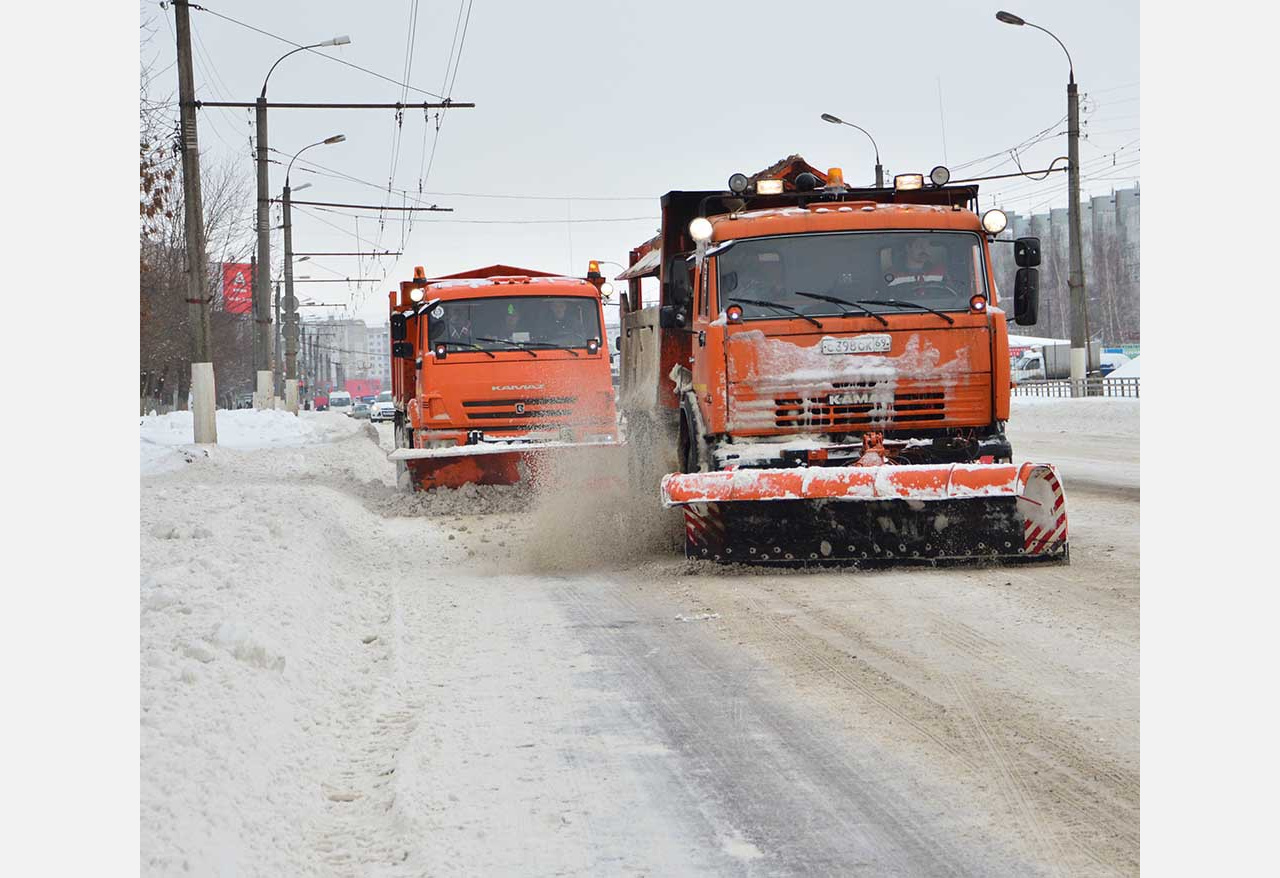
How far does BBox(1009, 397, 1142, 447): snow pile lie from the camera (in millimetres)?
29775

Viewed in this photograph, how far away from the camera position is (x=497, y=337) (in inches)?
658

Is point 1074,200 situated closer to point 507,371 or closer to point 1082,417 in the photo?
point 1082,417

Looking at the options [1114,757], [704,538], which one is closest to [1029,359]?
[704,538]

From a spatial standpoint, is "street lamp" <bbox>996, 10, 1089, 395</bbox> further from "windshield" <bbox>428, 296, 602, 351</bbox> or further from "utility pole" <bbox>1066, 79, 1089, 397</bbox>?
"windshield" <bbox>428, 296, 602, 351</bbox>

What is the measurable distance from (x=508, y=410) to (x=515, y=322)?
106 centimetres

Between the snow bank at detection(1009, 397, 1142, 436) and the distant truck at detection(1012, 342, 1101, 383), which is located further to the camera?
the distant truck at detection(1012, 342, 1101, 383)

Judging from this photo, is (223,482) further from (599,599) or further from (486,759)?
(486,759)

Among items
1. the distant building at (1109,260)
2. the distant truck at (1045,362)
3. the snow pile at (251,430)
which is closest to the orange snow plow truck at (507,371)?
the snow pile at (251,430)

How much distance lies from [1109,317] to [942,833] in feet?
252

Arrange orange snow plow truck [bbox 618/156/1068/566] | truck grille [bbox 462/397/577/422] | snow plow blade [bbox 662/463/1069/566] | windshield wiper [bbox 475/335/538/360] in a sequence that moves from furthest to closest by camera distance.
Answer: windshield wiper [bbox 475/335/538/360]
truck grille [bbox 462/397/577/422]
orange snow plow truck [bbox 618/156/1068/566]
snow plow blade [bbox 662/463/1069/566]

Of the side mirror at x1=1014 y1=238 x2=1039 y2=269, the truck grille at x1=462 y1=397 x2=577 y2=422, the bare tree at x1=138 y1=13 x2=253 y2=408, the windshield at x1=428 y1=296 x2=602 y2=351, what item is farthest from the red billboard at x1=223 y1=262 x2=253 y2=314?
the side mirror at x1=1014 y1=238 x2=1039 y2=269

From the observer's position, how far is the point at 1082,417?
32625 mm

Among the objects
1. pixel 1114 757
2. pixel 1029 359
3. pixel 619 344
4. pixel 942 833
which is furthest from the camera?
pixel 1029 359

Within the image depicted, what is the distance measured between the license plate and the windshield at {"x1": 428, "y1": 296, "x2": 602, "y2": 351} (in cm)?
693
